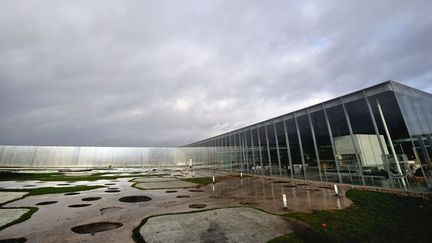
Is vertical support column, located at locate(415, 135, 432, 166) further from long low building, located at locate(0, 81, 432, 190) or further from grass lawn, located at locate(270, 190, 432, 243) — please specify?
grass lawn, located at locate(270, 190, 432, 243)

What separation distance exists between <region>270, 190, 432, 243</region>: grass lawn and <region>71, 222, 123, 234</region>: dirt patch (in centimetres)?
595

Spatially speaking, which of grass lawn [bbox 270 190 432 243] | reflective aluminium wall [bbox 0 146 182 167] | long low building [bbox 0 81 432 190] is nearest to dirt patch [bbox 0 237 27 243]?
grass lawn [bbox 270 190 432 243]

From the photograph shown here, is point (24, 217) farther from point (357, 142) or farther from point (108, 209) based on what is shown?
point (357, 142)

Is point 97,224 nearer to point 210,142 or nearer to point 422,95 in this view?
point 422,95

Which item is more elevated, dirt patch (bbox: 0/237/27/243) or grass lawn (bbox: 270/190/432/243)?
dirt patch (bbox: 0/237/27/243)

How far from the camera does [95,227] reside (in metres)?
7.11

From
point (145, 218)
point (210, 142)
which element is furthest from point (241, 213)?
point (210, 142)

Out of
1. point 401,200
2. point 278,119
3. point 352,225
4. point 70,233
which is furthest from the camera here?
point 278,119

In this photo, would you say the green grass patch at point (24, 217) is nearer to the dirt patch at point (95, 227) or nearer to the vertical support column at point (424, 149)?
the dirt patch at point (95, 227)

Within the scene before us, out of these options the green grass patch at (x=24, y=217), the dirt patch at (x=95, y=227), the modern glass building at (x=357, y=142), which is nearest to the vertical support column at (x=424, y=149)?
the modern glass building at (x=357, y=142)

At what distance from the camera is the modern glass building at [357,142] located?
47.9 ft

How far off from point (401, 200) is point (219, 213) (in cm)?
1071

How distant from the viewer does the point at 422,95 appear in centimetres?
1689

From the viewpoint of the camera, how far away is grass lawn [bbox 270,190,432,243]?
5840 millimetres
